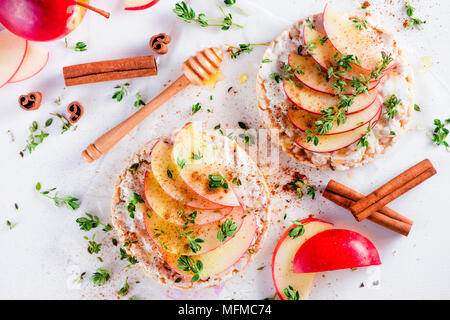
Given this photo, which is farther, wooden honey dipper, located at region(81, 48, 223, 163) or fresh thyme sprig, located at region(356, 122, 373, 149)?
wooden honey dipper, located at region(81, 48, 223, 163)

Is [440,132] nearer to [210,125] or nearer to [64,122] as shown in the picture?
[210,125]

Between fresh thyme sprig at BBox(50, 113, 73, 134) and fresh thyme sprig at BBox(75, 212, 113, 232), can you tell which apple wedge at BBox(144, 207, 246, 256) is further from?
fresh thyme sprig at BBox(50, 113, 73, 134)

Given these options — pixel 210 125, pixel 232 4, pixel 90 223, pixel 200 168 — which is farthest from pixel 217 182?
pixel 232 4

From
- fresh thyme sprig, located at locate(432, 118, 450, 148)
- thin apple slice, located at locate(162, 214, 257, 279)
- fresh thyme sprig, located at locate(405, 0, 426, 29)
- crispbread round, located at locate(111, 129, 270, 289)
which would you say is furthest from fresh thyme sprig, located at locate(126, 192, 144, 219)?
fresh thyme sprig, located at locate(405, 0, 426, 29)

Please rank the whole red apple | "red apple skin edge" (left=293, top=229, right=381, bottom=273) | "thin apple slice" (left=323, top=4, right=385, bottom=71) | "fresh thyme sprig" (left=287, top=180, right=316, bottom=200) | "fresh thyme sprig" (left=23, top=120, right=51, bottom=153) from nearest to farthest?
the whole red apple < "thin apple slice" (left=323, top=4, right=385, bottom=71) < "red apple skin edge" (left=293, top=229, right=381, bottom=273) < "fresh thyme sprig" (left=287, top=180, right=316, bottom=200) < "fresh thyme sprig" (left=23, top=120, right=51, bottom=153)

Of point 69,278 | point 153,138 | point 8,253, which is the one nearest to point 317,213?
point 153,138
